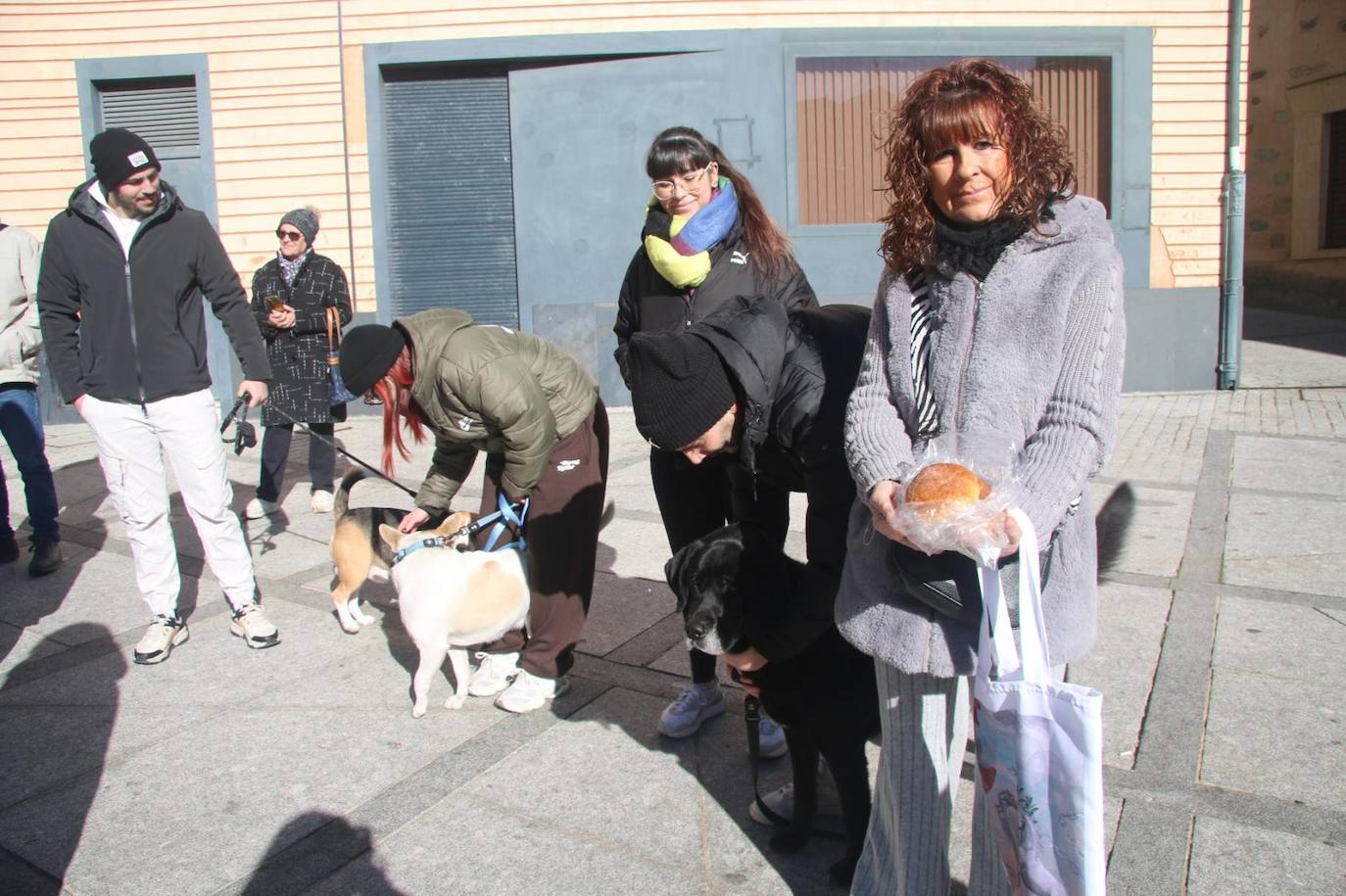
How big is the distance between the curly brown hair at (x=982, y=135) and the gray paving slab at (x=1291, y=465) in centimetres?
520

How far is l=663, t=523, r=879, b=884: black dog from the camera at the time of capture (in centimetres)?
251

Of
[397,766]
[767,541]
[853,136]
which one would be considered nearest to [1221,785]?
[767,541]

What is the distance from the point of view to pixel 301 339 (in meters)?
6.68

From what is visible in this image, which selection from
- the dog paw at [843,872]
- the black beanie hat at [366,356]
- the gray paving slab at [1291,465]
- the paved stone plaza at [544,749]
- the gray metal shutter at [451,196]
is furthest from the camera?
the gray metal shutter at [451,196]

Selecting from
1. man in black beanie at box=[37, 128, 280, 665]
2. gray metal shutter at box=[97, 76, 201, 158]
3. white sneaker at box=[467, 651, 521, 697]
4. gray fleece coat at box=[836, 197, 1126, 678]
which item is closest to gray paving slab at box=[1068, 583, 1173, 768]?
gray fleece coat at box=[836, 197, 1126, 678]

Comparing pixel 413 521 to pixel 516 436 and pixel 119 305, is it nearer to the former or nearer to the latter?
pixel 516 436

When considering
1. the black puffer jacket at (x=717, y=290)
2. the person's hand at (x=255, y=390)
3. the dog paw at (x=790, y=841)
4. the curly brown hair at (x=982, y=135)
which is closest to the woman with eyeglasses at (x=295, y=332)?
the person's hand at (x=255, y=390)

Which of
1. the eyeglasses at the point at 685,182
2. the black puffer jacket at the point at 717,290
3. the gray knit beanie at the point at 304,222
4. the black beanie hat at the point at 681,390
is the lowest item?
the black beanie hat at the point at 681,390

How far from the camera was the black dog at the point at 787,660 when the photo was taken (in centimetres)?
251

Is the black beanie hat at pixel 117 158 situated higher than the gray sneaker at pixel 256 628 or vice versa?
the black beanie hat at pixel 117 158

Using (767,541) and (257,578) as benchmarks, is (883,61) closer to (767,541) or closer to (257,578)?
(257,578)

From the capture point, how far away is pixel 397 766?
3.40 meters

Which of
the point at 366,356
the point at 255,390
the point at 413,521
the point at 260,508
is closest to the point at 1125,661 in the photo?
the point at 413,521

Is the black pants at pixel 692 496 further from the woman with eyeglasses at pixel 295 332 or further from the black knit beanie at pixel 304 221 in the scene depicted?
the black knit beanie at pixel 304 221
